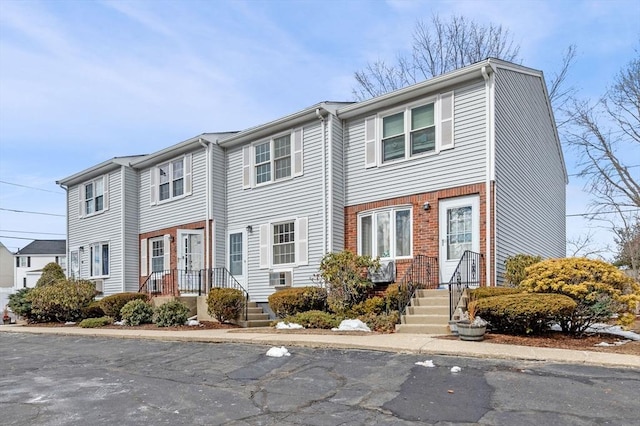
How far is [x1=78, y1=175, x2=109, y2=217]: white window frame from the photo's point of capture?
21781 mm

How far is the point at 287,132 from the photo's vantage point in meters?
16.1

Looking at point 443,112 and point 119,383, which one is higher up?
point 443,112

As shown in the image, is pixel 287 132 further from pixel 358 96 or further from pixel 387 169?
pixel 358 96

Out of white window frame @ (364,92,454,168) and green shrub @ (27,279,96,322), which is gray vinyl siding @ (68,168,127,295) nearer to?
green shrub @ (27,279,96,322)

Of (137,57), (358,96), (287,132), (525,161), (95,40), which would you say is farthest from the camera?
(358,96)

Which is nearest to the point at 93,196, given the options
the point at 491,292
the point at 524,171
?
the point at 524,171

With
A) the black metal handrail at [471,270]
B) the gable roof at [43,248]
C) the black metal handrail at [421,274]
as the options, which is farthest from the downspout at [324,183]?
the gable roof at [43,248]

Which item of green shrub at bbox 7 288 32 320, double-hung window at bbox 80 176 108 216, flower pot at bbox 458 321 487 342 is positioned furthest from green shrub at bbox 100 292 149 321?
flower pot at bbox 458 321 487 342

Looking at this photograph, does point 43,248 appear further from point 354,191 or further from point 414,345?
point 414,345

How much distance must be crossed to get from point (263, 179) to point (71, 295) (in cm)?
737

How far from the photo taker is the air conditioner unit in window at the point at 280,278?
15.5 meters

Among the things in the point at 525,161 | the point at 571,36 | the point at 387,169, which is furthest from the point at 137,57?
the point at 571,36

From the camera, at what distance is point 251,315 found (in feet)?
50.1

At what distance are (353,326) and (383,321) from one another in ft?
2.17
